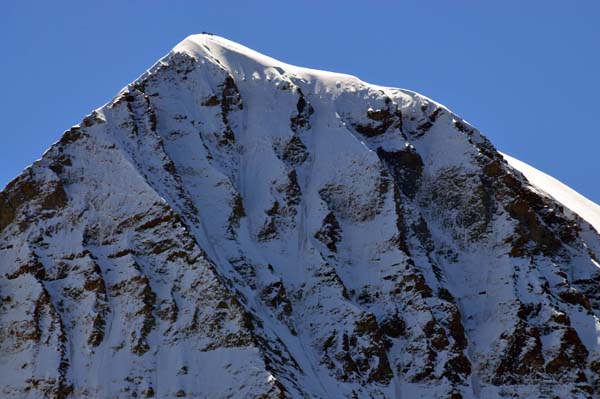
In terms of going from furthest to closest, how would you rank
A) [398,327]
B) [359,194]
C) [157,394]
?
[359,194] < [398,327] < [157,394]

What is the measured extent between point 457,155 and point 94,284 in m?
49.8

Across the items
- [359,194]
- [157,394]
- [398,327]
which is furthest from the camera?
[359,194]

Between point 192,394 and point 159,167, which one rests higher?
point 159,167

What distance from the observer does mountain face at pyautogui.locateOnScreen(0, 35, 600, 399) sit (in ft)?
544

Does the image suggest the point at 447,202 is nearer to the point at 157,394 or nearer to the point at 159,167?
the point at 159,167

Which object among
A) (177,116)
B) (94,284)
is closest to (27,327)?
(94,284)

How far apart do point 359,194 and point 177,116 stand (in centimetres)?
→ 2363

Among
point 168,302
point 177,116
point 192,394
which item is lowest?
point 192,394

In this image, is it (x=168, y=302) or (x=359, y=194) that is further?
(x=359, y=194)

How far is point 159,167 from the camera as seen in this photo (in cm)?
18488

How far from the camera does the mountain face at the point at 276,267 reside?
165750 mm

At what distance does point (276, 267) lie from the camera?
182 metres

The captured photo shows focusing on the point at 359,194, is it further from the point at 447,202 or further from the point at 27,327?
Result: the point at 27,327

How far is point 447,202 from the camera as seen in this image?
194250 mm
